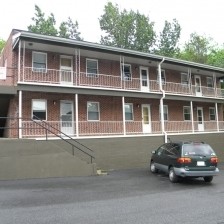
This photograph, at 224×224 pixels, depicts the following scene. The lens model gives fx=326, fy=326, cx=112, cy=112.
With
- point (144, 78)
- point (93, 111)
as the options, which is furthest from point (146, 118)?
point (93, 111)

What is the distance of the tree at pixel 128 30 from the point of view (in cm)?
4041

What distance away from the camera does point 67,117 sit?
1994 cm

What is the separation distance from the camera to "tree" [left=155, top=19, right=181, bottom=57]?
4256 cm

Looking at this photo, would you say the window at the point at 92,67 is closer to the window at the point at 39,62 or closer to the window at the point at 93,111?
the window at the point at 93,111

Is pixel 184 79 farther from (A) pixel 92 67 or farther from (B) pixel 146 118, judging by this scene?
(A) pixel 92 67

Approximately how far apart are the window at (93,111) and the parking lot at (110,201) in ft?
23.6

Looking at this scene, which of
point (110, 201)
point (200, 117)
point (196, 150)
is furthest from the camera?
point (200, 117)

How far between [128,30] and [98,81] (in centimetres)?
2140

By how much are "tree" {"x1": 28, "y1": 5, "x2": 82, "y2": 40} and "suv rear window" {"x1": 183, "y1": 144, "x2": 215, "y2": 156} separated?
87.9ft

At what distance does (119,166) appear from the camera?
1866 cm

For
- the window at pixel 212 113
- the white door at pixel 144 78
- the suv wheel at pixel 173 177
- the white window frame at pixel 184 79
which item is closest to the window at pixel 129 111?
the white door at pixel 144 78

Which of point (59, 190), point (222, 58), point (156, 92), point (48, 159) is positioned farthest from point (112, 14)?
point (59, 190)

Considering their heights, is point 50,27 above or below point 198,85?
above

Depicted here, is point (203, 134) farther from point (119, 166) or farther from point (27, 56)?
point (27, 56)
